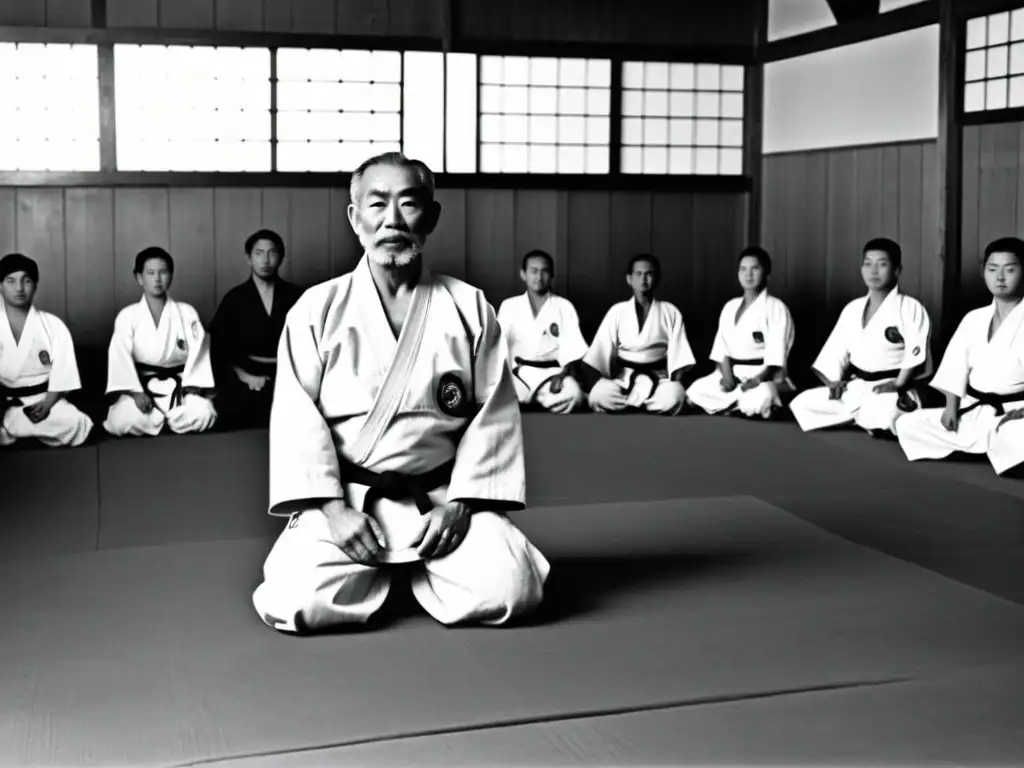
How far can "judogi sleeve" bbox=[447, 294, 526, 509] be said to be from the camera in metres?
3.69

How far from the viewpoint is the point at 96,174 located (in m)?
8.50

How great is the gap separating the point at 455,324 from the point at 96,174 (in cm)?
559

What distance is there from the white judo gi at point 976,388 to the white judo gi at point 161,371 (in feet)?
12.9

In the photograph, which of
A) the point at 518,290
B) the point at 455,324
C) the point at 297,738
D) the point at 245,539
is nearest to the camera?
the point at 297,738

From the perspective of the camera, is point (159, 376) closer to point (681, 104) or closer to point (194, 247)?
point (194, 247)

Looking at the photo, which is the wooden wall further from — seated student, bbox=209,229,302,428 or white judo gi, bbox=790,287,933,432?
seated student, bbox=209,229,302,428

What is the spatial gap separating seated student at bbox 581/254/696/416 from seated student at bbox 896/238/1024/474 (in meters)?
1.97

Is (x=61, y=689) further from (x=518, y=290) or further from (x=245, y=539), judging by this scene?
(x=518, y=290)

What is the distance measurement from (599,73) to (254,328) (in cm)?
343

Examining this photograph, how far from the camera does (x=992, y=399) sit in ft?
20.9

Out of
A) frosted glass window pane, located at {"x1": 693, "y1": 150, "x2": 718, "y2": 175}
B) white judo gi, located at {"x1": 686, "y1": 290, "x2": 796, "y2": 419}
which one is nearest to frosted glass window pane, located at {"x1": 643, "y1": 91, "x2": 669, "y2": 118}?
frosted glass window pane, located at {"x1": 693, "y1": 150, "x2": 718, "y2": 175}

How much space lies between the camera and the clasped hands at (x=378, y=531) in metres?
3.54

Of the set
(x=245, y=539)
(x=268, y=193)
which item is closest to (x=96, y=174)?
(x=268, y=193)

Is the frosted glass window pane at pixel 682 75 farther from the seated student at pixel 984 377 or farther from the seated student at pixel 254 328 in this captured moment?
the seated student at pixel 984 377
